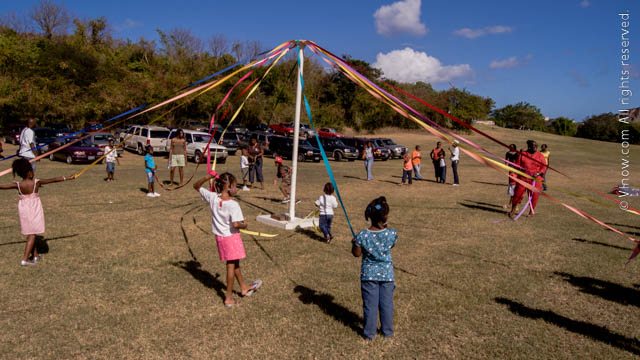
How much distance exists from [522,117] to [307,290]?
107958 millimetres

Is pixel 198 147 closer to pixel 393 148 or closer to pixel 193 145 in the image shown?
pixel 193 145

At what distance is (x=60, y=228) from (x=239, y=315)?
225 inches

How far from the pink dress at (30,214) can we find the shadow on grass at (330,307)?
415 centimetres

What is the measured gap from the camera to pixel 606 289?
6531mm

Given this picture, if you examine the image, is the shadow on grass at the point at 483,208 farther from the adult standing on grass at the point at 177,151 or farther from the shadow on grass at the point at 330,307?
the adult standing on grass at the point at 177,151

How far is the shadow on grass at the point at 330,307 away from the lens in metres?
5.30

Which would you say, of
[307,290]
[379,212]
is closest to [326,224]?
[307,290]

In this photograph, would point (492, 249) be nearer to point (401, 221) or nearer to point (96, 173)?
point (401, 221)

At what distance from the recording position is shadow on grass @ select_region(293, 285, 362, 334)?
5297mm

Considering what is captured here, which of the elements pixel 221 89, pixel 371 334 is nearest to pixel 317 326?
pixel 371 334

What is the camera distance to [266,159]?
93.9 ft

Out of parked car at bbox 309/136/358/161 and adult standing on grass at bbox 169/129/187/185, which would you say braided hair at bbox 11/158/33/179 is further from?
parked car at bbox 309/136/358/161

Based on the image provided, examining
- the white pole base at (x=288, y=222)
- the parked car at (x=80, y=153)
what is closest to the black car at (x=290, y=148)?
the parked car at (x=80, y=153)

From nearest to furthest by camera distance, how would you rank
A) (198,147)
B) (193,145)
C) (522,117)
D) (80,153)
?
(80,153) → (198,147) → (193,145) → (522,117)
